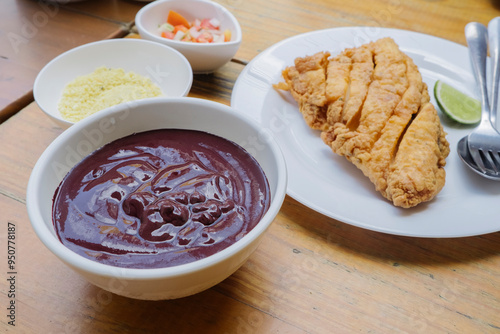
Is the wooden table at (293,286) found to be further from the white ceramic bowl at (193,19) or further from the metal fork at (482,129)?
the white ceramic bowl at (193,19)

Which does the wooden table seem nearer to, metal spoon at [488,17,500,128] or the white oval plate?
the white oval plate

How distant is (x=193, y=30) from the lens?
238cm

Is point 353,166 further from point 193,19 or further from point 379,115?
point 193,19

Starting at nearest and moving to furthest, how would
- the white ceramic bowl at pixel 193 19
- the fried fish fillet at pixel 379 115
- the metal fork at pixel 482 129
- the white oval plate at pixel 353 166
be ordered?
the white oval plate at pixel 353 166
the fried fish fillet at pixel 379 115
the metal fork at pixel 482 129
the white ceramic bowl at pixel 193 19

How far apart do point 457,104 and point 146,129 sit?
1.43 m

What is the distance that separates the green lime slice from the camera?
6.48 ft

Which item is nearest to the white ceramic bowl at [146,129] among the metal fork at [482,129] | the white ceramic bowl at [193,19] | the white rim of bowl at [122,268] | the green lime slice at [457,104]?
the white rim of bowl at [122,268]

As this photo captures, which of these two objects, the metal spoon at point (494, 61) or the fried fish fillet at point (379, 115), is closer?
the fried fish fillet at point (379, 115)

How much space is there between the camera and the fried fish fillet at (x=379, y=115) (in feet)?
5.28

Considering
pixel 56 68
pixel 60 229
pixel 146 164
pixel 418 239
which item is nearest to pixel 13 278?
pixel 60 229

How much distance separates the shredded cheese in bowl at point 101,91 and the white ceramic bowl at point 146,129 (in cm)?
53

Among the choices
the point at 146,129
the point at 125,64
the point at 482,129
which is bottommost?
the point at 125,64

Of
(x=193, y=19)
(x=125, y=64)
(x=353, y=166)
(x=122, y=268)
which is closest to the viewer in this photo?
(x=122, y=268)

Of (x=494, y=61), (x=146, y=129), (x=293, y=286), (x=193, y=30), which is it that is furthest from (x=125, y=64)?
(x=494, y=61)
